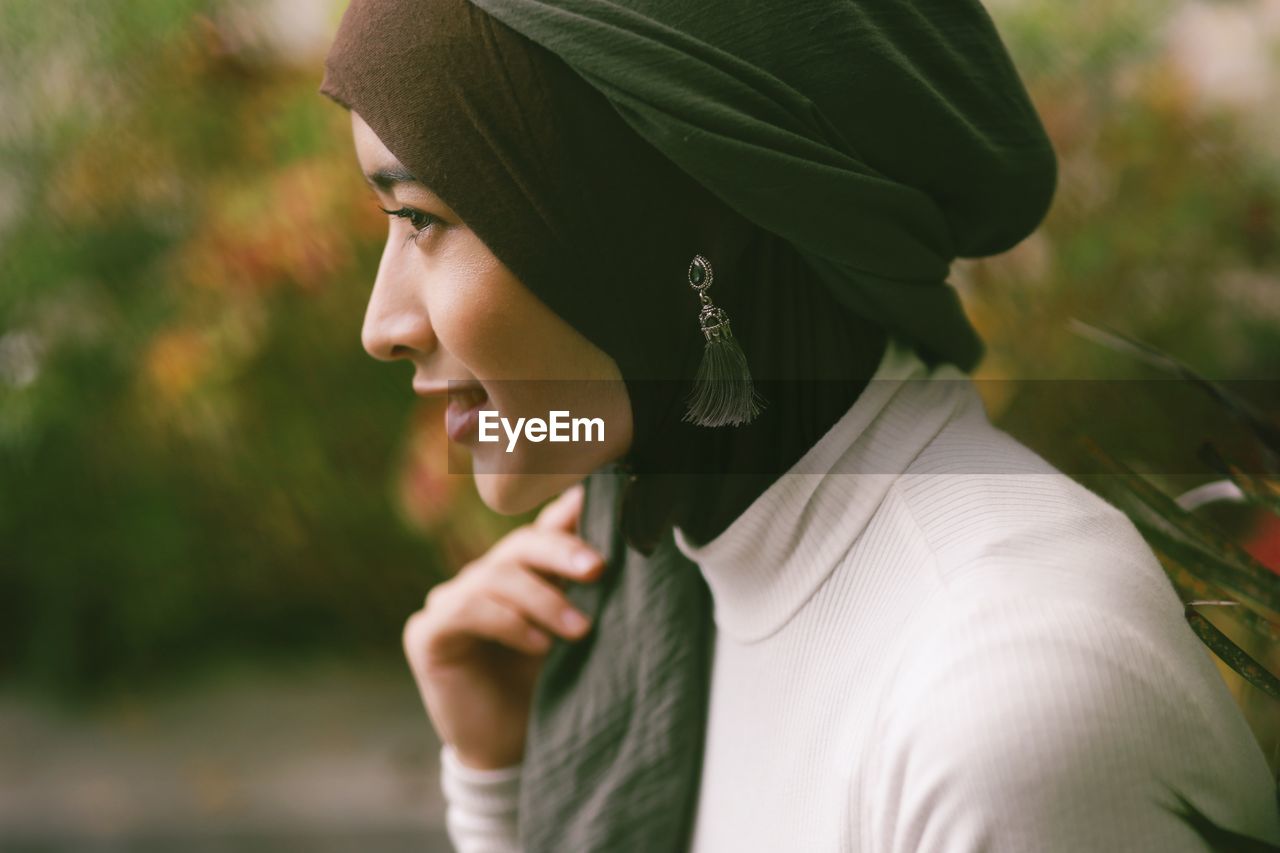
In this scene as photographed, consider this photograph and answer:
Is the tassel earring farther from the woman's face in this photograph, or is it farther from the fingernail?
the fingernail

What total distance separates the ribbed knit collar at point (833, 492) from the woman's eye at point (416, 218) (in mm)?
314

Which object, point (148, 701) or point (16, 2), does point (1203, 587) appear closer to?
point (16, 2)

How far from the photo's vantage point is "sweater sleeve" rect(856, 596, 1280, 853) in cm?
52

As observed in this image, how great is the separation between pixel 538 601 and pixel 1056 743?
0.55 metres

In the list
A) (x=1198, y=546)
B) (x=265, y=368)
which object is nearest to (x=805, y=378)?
(x=1198, y=546)

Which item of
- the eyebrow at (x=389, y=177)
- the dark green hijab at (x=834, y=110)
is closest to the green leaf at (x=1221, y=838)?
the dark green hijab at (x=834, y=110)

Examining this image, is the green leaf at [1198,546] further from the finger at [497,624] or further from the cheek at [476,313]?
the finger at [497,624]

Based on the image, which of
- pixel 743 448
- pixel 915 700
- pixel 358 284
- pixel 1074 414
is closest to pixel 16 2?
pixel 358 284

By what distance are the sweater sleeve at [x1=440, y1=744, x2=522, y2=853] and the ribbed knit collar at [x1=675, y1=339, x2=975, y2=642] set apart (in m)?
0.39

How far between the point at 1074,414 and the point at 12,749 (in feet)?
8.00

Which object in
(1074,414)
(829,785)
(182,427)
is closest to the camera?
(829,785)

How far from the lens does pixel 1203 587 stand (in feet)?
2.06

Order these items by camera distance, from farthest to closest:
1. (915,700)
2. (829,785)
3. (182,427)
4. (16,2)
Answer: (182,427) < (16,2) < (829,785) < (915,700)

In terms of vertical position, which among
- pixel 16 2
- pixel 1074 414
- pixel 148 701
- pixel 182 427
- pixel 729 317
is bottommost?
pixel 148 701
